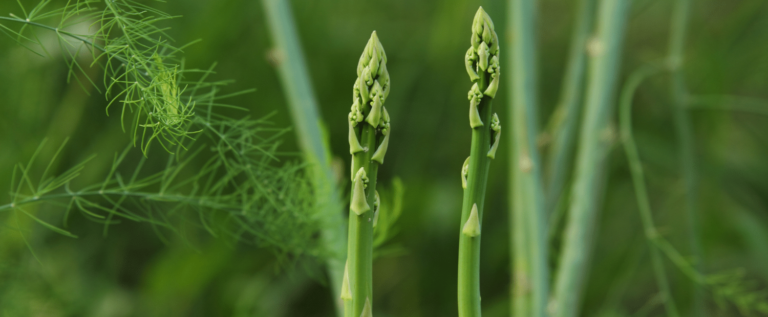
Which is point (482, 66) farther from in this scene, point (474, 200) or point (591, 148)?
point (591, 148)

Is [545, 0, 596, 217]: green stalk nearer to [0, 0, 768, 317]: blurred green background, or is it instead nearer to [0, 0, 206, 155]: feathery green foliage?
[0, 0, 768, 317]: blurred green background

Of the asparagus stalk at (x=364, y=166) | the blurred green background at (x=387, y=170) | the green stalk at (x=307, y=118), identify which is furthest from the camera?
the blurred green background at (x=387, y=170)

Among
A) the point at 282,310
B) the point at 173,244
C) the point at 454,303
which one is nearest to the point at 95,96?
the point at 173,244

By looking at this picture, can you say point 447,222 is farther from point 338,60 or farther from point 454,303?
point 338,60

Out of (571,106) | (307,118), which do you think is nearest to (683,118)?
(571,106)

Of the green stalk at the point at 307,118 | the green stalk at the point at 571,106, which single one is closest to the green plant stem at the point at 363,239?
the green stalk at the point at 307,118

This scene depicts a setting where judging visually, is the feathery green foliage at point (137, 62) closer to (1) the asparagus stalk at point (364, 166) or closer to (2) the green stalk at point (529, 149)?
(1) the asparagus stalk at point (364, 166)
